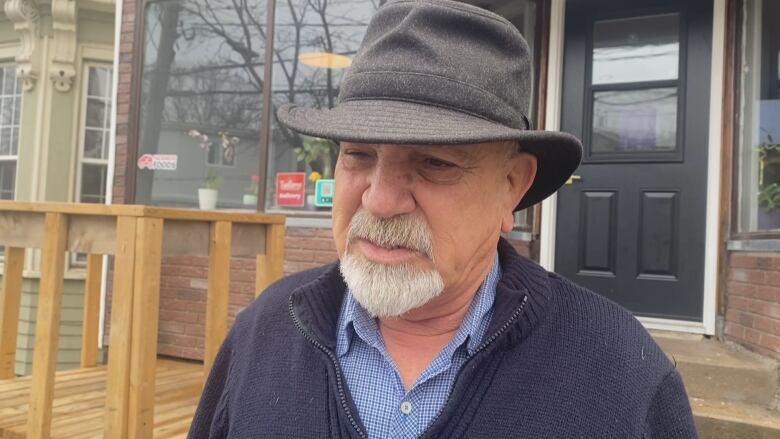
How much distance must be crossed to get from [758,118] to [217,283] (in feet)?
10.4

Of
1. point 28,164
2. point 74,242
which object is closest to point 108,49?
point 28,164

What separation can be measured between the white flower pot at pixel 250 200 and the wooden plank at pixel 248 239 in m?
1.68

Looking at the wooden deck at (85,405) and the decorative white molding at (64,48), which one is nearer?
the wooden deck at (85,405)

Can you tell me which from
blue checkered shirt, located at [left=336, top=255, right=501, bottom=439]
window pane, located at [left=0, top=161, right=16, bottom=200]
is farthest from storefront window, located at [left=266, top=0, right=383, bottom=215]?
window pane, located at [left=0, top=161, right=16, bottom=200]

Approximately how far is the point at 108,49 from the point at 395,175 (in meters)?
7.17

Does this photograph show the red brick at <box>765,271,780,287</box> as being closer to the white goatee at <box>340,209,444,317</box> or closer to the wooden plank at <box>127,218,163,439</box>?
the white goatee at <box>340,209,444,317</box>

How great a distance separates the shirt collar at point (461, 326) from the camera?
1205 mm

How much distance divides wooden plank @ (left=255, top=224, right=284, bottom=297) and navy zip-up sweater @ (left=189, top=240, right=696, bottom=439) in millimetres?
1911

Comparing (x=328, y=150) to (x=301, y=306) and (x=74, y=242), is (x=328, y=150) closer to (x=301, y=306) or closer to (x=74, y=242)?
A: (x=74, y=242)

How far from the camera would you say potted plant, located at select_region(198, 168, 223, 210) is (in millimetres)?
5082

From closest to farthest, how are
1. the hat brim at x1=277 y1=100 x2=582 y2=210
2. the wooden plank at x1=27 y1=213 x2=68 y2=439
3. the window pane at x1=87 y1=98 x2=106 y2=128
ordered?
the hat brim at x1=277 y1=100 x2=582 y2=210 → the wooden plank at x1=27 y1=213 x2=68 y2=439 → the window pane at x1=87 y1=98 x2=106 y2=128

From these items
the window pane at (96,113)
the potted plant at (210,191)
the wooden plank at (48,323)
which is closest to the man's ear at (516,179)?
the wooden plank at (48,323)

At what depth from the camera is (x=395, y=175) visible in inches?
Answer: 45.3

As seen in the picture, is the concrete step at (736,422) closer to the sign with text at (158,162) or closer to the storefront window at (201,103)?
the storefront window at (201,103)
